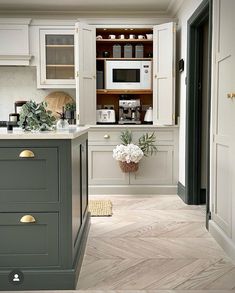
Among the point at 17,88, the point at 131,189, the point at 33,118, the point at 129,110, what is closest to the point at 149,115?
the point at 129,110

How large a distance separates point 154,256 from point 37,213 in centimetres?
105

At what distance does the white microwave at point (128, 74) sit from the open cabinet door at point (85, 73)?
0.25 meters

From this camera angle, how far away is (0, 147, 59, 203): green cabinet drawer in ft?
6.52

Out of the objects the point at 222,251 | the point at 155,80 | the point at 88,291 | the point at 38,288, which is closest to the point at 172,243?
the point at 222,251

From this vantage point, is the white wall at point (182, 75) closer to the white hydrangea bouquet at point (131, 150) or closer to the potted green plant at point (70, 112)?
the white hydrangea bouquet at point (131, 150)

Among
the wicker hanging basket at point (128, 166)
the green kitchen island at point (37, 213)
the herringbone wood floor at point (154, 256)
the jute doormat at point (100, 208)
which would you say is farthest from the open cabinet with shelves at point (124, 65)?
the green kitchen island at point (37, 213)

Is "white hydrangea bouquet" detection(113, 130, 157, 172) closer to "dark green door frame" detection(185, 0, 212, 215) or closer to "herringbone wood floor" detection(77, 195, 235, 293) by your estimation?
"dark green door frame" detection(185, 0, 212, 215)

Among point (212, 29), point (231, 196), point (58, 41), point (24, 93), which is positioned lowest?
point (231, 196)

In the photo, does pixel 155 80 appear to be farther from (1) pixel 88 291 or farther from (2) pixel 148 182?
(1) pixel 88 291

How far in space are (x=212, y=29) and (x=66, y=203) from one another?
200 centimetres

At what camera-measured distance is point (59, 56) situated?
4.99m

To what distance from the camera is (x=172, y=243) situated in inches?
114

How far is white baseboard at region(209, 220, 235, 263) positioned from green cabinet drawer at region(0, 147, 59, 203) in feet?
4.51

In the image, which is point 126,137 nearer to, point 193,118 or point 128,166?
point 128,166
